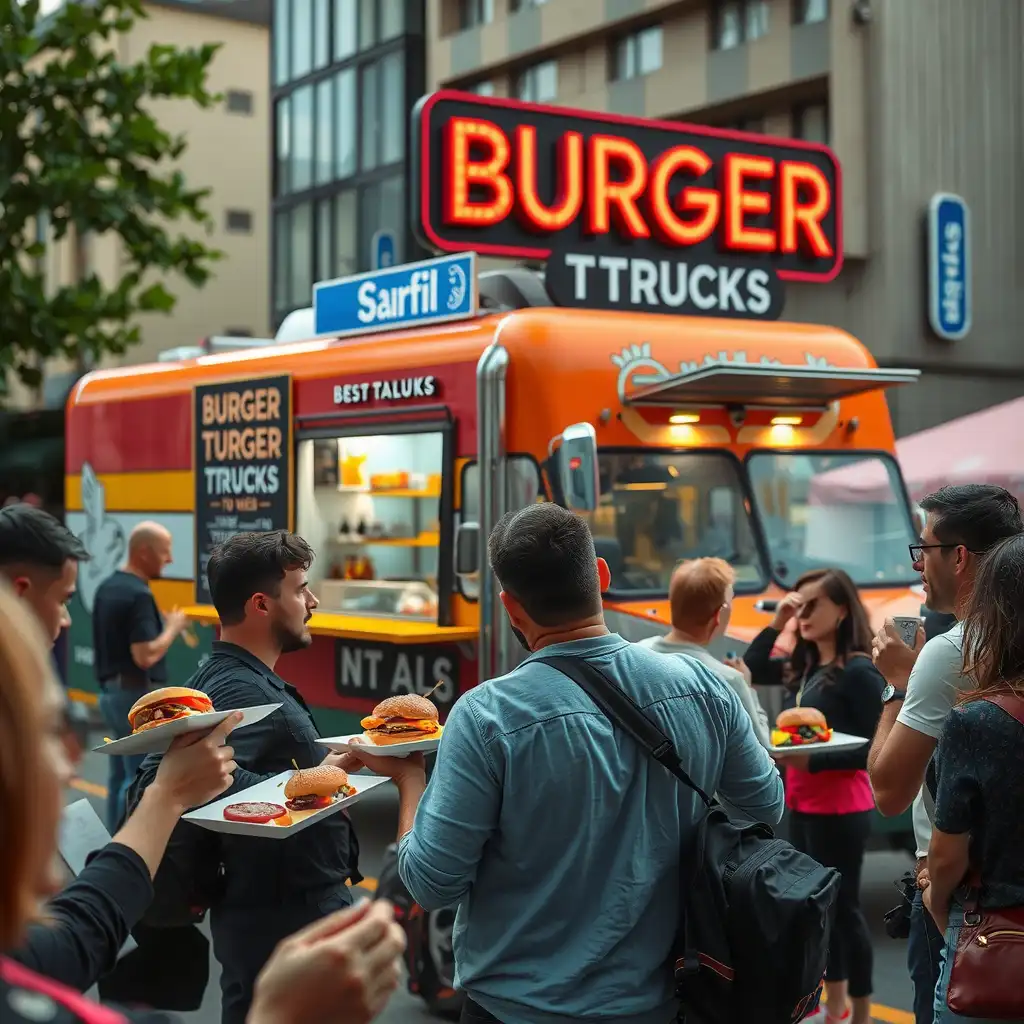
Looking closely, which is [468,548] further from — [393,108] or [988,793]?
[393,108]

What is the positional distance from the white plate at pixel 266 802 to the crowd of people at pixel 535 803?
0.09 m

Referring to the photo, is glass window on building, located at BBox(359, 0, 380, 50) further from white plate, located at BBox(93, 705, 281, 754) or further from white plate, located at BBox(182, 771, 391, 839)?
white plate, located at BBox(93, 705, 281, 754)

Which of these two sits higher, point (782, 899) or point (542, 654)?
point (542, 654)

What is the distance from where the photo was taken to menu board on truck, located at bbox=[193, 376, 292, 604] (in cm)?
946

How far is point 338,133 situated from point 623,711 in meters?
32.2

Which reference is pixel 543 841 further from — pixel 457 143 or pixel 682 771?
pixel 457 143

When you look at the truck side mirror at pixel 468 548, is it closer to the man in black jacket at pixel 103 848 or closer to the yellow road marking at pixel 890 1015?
the yellow road marking at pixel 890 1015

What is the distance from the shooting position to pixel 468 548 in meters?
7.82

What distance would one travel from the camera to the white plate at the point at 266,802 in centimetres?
323

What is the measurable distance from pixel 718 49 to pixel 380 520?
17.3 metres

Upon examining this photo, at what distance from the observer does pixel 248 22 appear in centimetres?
4341

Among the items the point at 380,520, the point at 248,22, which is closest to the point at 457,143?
the point at 380,520

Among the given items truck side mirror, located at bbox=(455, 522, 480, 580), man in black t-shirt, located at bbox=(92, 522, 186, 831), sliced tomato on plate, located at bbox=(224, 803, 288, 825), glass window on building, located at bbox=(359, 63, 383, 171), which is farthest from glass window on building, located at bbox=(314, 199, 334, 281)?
sliced tomato on plate, located at bbox=(224, 803, 288, 825)

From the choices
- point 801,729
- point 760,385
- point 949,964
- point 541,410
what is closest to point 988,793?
point 949,964
